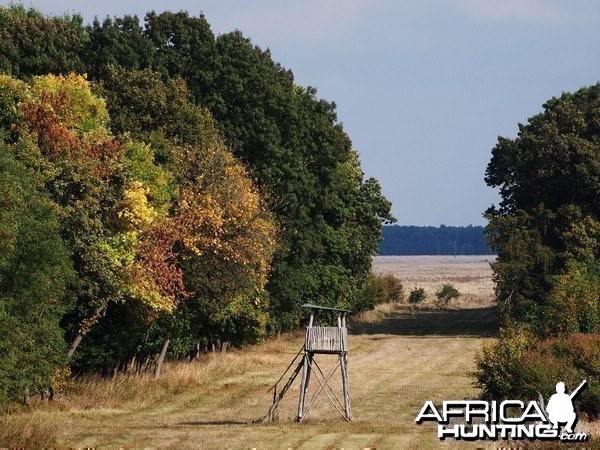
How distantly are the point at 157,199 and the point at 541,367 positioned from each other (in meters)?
19.7

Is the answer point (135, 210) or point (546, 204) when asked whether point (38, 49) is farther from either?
point (546, 204)

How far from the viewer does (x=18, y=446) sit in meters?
34.7

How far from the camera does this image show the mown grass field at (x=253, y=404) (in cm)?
3866

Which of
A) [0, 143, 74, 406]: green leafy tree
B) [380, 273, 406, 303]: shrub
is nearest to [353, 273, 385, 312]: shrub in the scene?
[380, 273, 406, 303]: shrub

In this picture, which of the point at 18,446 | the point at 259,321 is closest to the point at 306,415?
the point at 18,446

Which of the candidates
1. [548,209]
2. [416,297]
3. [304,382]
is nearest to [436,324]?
[548,209]

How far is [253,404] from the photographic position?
5509cm

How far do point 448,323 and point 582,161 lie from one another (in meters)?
23.9

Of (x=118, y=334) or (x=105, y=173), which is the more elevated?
(x=105, y=173)

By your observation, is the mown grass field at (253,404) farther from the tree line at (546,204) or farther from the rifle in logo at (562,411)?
the tree line at (546,204)

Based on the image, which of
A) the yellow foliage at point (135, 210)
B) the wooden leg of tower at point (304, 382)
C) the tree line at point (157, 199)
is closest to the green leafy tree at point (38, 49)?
the tree line at point (157, 199)

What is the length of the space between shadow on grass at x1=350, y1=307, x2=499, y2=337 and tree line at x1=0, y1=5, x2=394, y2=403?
27.2 ft

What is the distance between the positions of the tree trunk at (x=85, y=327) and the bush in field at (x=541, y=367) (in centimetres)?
1564

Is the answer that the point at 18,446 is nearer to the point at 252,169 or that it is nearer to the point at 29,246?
the point at 29,246
